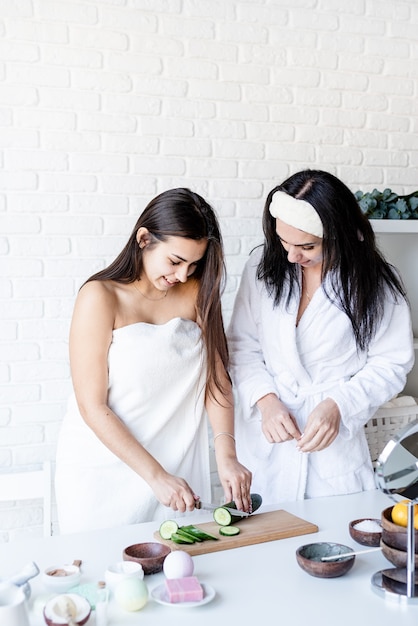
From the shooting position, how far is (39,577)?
1552 millimetres

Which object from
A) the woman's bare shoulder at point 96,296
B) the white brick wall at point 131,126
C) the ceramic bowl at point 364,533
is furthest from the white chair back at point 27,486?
the ceramic bowl at point 364,533

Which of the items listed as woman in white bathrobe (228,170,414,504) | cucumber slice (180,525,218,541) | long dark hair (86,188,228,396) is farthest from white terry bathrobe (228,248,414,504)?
cucumber slice (180,525,218,541)

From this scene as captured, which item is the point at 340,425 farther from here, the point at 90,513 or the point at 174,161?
the point at 174,161

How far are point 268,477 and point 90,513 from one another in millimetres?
585

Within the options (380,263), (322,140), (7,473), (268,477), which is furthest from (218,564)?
(322,140)

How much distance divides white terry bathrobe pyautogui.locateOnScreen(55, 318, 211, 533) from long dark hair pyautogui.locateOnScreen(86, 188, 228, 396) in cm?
5

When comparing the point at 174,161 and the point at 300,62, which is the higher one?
the point at 300,62

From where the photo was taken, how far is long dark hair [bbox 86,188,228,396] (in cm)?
210

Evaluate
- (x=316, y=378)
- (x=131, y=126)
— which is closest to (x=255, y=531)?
(x=316, y=378)

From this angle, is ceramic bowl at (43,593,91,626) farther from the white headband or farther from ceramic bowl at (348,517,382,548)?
the white headband

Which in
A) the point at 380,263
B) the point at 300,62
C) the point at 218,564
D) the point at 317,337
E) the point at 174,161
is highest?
the point at 300,62

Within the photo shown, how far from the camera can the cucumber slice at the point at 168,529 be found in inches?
69.0

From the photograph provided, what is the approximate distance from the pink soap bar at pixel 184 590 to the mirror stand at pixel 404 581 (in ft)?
1.19

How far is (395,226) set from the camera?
2.91 m
